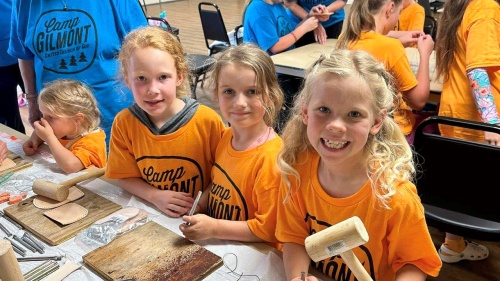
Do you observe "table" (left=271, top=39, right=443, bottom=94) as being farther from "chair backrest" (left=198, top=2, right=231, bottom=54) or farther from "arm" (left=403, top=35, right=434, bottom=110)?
"chair backrest" (left=198, top=2, right=231, bottom=54)

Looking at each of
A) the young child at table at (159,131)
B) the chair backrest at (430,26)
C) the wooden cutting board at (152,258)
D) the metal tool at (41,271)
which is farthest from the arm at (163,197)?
the chair backrest at (430,26)

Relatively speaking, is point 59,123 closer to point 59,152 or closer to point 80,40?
point 59,152

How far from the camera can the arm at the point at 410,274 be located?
0.97 meters

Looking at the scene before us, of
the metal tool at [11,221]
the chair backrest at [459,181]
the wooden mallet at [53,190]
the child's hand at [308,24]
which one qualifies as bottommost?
the chair backrest at [459,181]

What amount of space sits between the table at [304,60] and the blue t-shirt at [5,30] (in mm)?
1500

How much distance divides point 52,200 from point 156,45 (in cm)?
59

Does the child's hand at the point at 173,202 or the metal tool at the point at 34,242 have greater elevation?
the metal tool at the point at 34,242

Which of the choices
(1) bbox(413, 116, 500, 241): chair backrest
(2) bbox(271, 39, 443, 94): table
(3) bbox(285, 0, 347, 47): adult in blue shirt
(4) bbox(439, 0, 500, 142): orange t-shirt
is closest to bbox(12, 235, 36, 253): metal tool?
(1) bbox(413, 116, 500, 241): chair backrest

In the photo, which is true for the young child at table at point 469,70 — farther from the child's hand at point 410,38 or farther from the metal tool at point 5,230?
the metal tool at point 5,230

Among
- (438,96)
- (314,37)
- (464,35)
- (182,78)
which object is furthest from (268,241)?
(314,37)

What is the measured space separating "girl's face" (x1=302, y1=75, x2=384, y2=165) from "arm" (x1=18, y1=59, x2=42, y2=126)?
5.11 ft

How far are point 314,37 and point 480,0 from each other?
1444 mm

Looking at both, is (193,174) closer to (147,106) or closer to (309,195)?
(147,106)

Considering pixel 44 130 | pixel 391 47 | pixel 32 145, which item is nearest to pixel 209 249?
pixel 44 130
